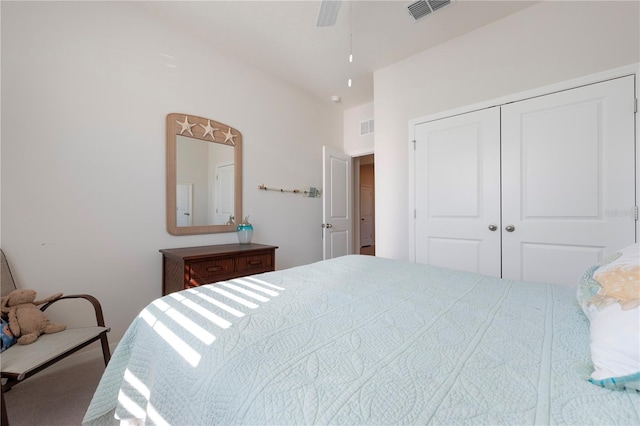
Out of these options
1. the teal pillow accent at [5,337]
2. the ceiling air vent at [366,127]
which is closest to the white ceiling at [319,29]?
the ceiling air vent at [366,127]

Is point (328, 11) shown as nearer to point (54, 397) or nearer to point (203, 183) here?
point (203, 183)

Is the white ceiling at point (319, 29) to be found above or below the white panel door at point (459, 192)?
above

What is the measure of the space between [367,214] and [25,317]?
6779 millimetres

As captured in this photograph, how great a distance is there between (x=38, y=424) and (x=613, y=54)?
4.28 metres

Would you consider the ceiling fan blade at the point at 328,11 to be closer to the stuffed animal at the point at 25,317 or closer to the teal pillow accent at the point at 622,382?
the teal pillow accent at the point at 622,382

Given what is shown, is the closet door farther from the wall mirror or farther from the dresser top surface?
the wall mirror

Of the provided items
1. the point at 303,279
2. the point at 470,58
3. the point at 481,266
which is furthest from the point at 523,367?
the point at 470,58

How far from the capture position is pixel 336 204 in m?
3.80

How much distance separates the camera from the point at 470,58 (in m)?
2.51

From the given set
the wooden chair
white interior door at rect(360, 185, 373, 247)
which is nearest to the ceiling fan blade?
the wooden chair

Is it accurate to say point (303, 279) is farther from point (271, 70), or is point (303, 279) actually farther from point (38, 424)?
point (271, 70)

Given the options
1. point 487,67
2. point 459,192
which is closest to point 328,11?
point 487,67

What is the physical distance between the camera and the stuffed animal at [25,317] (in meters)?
1.44

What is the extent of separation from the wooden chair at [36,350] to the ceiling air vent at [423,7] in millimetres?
3129
